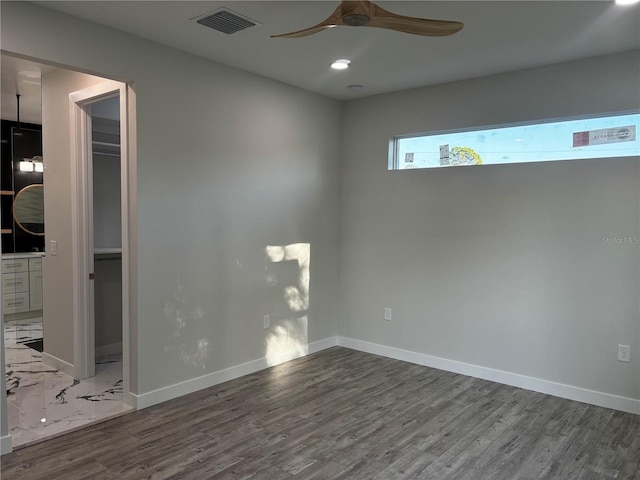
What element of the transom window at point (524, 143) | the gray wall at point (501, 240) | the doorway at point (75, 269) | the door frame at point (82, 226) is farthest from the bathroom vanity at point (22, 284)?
the transom window at point (524, 143)

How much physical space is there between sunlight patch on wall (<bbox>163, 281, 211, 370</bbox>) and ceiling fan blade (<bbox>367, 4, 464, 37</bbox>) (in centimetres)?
241

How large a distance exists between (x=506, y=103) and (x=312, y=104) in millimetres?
1852

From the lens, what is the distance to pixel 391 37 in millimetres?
Answer: 3180

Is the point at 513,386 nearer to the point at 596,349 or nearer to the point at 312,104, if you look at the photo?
the point at 596,349

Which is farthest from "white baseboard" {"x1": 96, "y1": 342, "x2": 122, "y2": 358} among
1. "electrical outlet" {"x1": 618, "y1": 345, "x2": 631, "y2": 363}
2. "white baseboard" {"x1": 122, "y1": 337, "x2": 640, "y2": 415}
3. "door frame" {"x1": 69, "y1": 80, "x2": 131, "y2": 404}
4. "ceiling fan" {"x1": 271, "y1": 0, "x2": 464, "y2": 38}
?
"electrical outlet" {"x1": 618, "y1": 345, "x2": 631, "y2": 363}

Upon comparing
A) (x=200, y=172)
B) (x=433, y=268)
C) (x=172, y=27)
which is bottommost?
(x=433, y=268)

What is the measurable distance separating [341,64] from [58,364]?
3.60 meters

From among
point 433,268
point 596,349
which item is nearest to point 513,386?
point 596,349

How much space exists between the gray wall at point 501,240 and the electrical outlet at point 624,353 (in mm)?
32

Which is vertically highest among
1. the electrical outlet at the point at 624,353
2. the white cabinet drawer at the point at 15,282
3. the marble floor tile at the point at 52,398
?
the white cabinet drawer at the point at 15,282

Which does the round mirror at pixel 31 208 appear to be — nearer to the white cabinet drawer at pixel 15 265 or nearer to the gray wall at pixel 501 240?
the white cabinet drawer at pixel 15 265

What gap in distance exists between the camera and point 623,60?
3.42 metres

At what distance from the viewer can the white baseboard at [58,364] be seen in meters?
4.04

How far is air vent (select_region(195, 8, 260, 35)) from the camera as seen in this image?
2.83 metres
